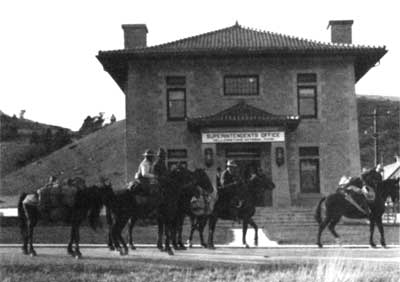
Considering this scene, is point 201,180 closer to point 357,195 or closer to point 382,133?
point 357,195

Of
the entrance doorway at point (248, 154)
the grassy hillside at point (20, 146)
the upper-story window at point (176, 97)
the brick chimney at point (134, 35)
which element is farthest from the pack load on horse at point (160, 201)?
the grassy hillside at point (20, 146)

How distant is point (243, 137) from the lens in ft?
91.8

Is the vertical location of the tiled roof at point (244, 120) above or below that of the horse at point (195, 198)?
above

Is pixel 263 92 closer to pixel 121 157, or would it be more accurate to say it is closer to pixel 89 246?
pixel 89 246

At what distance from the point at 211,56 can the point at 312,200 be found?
823cm

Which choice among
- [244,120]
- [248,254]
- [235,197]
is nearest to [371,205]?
[235,197]

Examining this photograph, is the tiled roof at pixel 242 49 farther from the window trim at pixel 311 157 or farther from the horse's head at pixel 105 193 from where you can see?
the horse's head at pixel 105 193

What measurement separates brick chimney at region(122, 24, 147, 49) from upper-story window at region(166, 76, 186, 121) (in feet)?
8.74

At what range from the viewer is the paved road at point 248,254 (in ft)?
41.9

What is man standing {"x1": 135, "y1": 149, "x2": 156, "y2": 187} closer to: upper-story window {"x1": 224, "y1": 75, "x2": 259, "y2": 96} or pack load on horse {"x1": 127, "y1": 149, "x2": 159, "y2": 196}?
pack load on horse {"x1": 127, "y1": 149, "x2": 159, "y2": 196}

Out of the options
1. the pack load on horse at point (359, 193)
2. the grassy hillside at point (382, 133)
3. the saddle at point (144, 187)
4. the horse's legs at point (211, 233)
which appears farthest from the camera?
the grassy hillside at point (382, 133)

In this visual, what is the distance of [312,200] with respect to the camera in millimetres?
28953

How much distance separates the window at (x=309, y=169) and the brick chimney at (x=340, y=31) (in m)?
5.74

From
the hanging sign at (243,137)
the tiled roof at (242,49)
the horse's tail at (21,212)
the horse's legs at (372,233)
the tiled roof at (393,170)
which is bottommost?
the horse's legs at (372,233)
